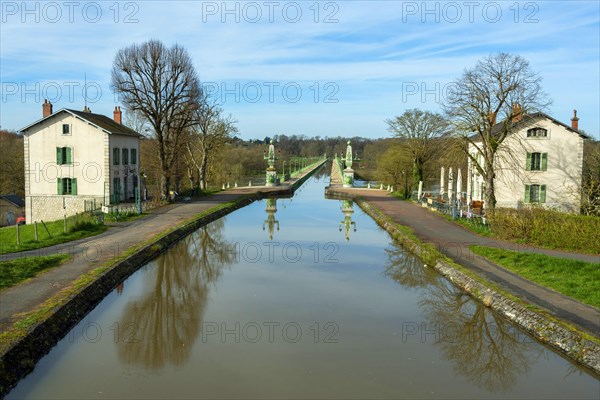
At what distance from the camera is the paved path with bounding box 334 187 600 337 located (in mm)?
10995

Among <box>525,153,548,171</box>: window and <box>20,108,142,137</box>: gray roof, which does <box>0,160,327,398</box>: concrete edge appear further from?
<box>525,153,548,171</box>: window

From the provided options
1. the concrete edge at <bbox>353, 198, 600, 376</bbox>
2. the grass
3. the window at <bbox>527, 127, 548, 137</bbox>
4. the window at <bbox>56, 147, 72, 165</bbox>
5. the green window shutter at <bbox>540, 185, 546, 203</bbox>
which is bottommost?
the concrete edge at <bbox>353, 198, 600, 376</bbox>

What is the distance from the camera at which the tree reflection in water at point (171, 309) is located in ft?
32.8

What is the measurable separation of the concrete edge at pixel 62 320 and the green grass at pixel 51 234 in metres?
3.13

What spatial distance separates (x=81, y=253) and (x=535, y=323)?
1254cm

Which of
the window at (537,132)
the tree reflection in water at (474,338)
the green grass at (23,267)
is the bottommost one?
the tree reflection in water at (474,338)

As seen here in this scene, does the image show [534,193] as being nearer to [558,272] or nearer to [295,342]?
[558,272]

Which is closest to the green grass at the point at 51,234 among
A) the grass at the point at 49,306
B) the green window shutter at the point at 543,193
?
the grass at the point at 49,306

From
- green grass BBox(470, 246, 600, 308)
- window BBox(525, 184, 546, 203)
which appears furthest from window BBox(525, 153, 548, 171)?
green grass BBox(470, 246, 600, 308)

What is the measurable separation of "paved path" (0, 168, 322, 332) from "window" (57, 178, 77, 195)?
4.99 metres

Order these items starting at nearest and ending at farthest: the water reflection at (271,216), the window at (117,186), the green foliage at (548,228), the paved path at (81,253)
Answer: the paved path at (81,253) → the green foliage at (548,228) → the water reflection at (271,216) → the window at (117,186)

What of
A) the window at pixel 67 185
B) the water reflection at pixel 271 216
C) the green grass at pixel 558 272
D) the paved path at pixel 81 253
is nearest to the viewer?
the paved path at pixel 81 253

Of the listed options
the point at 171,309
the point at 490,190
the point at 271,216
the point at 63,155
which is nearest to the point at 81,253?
the point at 171,309

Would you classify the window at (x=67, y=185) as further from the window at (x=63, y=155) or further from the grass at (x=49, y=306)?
the grass at (x=49, y=306)
